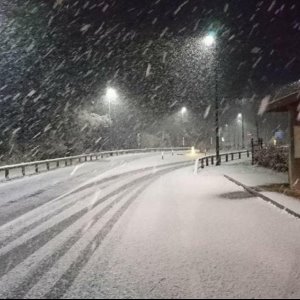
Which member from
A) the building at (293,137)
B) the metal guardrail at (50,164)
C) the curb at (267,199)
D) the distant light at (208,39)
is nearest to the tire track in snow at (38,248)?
the curb at (267,199)

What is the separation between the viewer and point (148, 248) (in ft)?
28.3

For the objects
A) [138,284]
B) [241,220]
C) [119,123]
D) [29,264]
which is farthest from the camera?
[119,123]

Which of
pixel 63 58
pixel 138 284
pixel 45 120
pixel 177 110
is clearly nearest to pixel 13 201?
pixel 138 284

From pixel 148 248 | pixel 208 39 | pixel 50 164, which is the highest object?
pixel 208 39

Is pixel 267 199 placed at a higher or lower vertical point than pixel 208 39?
lower

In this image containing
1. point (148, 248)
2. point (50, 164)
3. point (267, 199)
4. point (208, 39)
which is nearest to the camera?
point (148, 248)

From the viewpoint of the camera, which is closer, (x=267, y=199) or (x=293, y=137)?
(x=267, y=199)

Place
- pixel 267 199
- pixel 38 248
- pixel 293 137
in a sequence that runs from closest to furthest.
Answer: pixel 38 248 < pixel 267 199 < pixel 293 137

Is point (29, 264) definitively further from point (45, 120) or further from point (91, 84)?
point (91, 84)

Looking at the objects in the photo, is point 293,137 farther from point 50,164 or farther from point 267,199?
point 50,164

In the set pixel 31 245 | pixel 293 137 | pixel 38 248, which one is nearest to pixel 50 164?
pixel 293 137

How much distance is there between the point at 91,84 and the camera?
5866 centimetres

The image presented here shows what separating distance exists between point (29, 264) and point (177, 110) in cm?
9840

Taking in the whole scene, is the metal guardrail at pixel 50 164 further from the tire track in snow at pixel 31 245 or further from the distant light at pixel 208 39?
the tire track in snow at pixel 31 245
